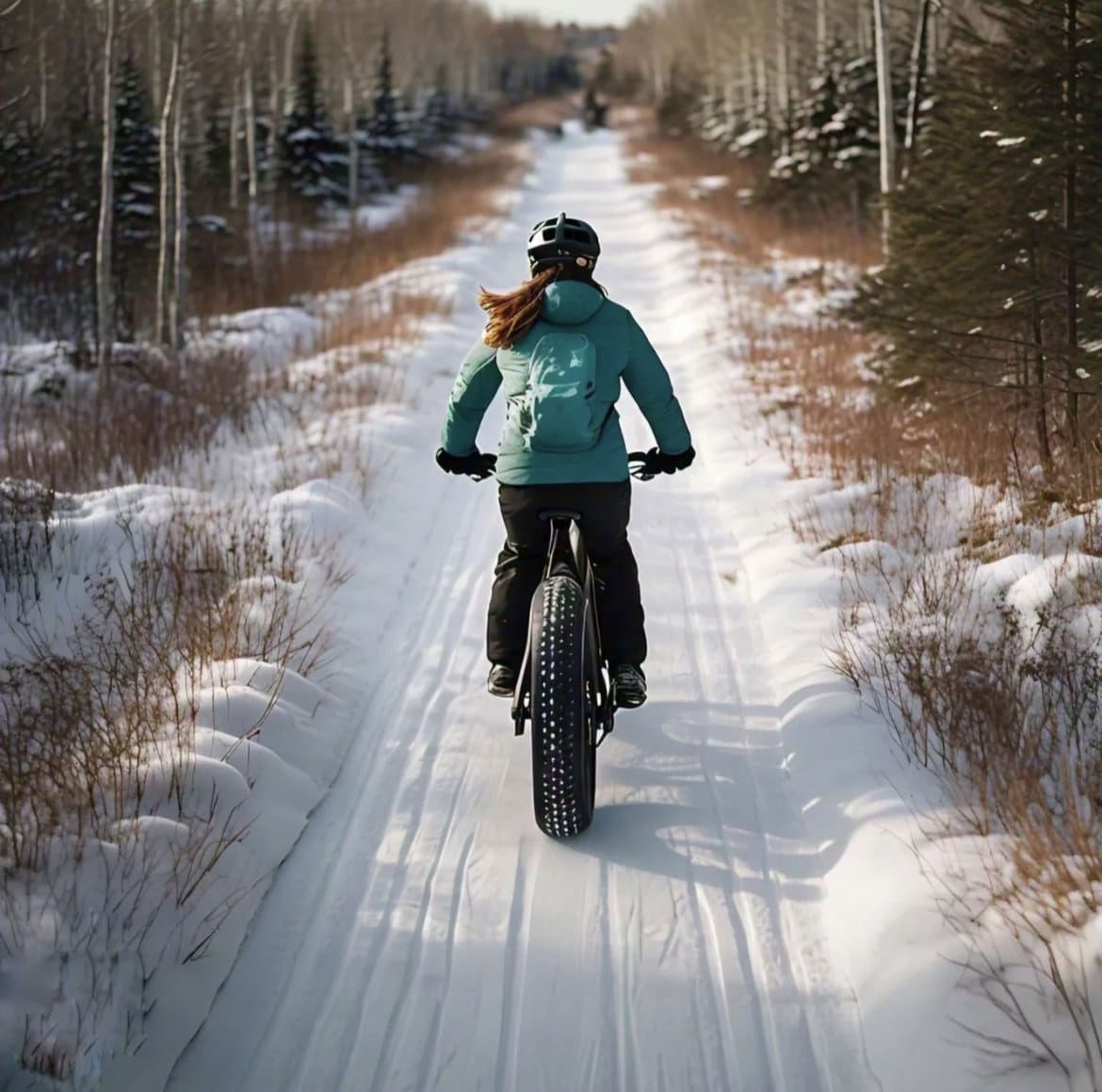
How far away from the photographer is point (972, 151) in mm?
6820

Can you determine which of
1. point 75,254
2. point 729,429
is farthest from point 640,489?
point 75,254

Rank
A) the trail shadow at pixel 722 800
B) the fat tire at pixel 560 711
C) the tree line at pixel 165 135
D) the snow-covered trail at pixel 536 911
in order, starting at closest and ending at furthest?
the snow-covered trail at pixel 536 911, the fat tire at pixel 560 711, the trail shadow at pixel 722 800, the tree line at pixel 165 135

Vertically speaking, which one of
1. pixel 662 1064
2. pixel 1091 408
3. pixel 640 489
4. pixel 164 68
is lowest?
pixel 662 1064

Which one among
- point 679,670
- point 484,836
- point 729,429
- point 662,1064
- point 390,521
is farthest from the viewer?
point 729,429

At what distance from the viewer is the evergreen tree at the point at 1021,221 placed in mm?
5906

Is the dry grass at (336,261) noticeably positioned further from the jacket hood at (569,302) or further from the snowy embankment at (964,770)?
the jacket hood at (569,302)

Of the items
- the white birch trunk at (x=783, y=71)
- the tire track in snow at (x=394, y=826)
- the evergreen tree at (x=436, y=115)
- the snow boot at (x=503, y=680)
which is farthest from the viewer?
the evergreen tree at (x=436, y=115)

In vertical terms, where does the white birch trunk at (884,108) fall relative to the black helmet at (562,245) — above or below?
above

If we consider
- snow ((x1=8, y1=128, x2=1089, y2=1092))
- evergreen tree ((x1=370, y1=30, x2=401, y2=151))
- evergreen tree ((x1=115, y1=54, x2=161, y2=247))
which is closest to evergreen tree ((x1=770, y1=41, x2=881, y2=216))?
evergreen tree ((x1=115, y1=54, x2=161, y2=247))

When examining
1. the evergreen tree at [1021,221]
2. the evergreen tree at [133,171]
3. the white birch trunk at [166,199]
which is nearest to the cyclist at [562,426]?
the evergreen tree at [1021,221]

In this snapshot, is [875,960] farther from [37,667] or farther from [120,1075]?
[37,667]

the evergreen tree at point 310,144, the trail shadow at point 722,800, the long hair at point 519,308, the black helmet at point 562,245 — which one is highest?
the evergreen tree at point 310,144

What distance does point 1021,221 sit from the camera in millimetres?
6348

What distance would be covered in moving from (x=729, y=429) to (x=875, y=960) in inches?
262
